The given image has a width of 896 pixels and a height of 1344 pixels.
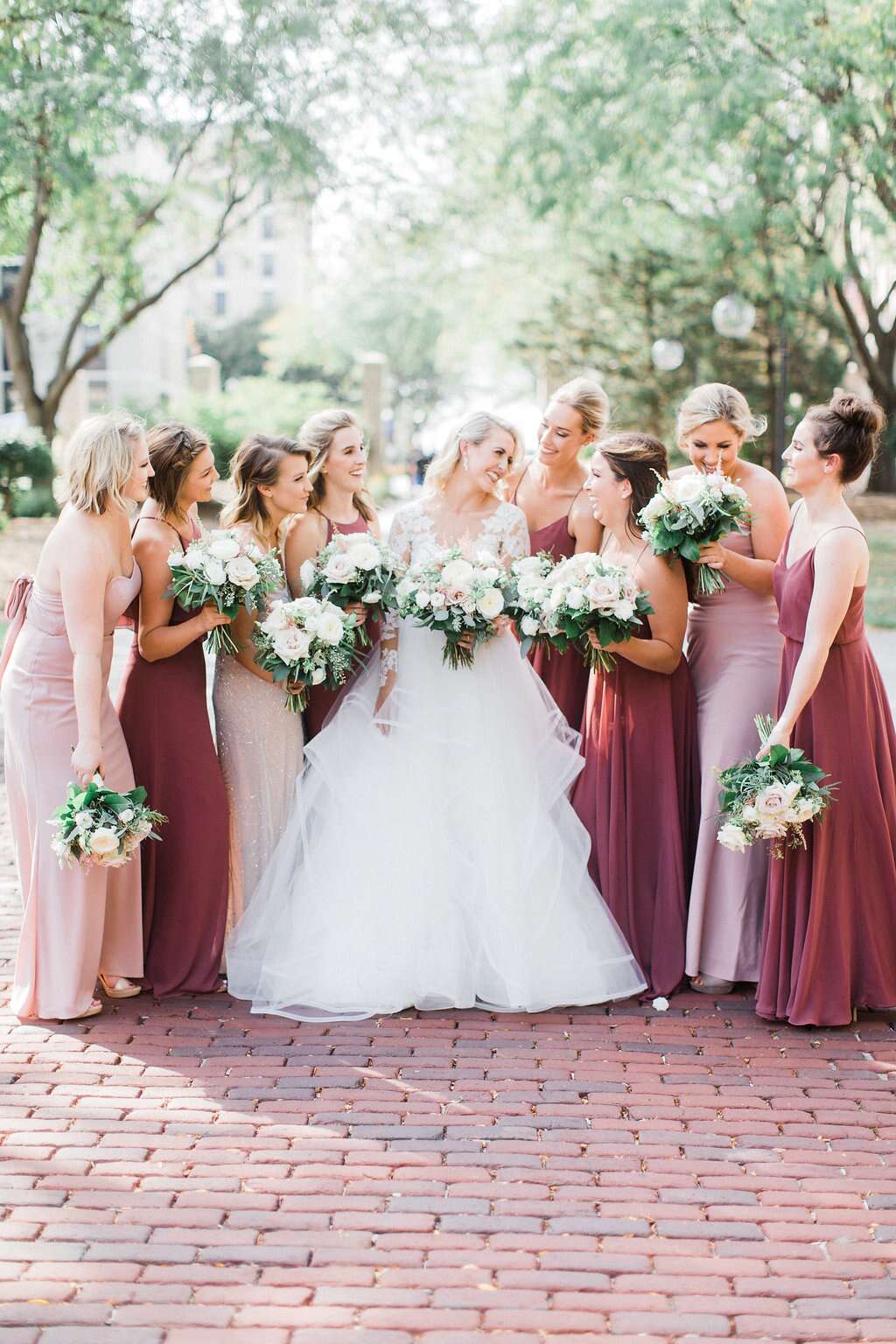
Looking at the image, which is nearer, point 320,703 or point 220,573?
point 220,573

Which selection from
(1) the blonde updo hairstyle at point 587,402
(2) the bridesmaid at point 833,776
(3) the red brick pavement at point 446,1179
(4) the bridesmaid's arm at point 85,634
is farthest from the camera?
(1) the blonde updo hairstyle at point 587,402

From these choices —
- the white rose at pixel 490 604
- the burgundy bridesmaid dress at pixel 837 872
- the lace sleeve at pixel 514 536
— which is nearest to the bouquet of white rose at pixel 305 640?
the white rose at pixel 490 604

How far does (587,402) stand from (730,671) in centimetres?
176

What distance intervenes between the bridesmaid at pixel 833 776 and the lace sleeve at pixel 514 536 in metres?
1.32

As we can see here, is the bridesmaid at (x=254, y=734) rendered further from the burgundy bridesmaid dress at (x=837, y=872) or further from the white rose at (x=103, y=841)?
the burgundy bridesmaid dress at (x=837, y=872)

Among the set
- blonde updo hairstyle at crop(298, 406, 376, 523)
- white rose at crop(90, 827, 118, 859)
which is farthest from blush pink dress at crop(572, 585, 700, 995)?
white rose at crop(90, 827, 118, 859)

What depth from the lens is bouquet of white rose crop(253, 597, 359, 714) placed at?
596 centimetres

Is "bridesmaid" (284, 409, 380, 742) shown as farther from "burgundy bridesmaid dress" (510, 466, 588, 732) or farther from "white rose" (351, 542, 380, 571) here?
"burgundy bridesmaid dress" (510, 466, 588, 732)

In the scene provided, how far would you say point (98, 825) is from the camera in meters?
A: 5.49

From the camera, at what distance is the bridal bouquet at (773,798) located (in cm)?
556

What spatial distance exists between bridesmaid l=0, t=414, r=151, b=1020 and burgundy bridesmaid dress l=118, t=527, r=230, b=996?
0.65 ft

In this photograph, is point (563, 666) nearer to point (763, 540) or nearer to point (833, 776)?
point (763, 540)

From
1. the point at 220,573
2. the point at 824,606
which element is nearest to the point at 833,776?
the point at 824,606

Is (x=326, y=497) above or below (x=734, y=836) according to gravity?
above
